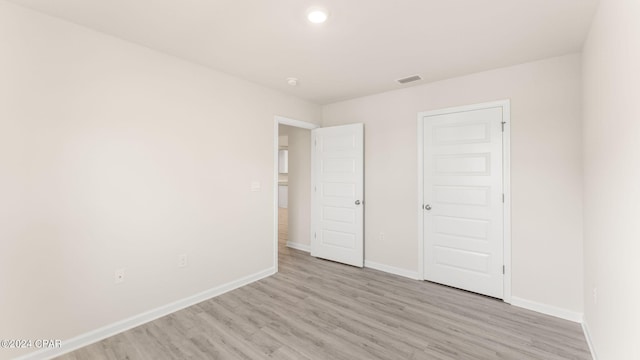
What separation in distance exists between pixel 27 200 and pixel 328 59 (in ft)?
8.88

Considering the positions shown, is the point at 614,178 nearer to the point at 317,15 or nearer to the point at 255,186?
the point at 317,15

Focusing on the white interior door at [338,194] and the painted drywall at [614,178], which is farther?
the white interior door at [338,194]

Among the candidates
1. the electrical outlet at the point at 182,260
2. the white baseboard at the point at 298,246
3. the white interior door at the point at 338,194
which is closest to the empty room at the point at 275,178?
the electrical outlet at the point at 182,260

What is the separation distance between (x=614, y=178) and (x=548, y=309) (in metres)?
1.80

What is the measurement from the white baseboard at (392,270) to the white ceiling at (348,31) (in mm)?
2533

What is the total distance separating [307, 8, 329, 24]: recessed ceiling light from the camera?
190 cm

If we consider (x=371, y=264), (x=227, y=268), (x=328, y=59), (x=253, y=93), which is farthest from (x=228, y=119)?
(x=371, y=264)

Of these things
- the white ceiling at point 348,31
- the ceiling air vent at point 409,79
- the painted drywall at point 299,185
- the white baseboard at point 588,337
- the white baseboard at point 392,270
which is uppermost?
the ceiling air vent at point 409,79

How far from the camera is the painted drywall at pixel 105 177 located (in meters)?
1.87

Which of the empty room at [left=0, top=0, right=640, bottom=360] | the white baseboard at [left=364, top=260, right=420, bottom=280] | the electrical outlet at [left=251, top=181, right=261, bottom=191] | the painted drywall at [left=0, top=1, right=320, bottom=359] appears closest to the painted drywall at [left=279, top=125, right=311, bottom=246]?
the empty room at [left=0, top=0, right=640, bottom=360]

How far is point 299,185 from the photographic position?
4.87 m

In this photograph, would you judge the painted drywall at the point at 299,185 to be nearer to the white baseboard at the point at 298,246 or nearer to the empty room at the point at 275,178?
the white baseboard at the point at 298,246

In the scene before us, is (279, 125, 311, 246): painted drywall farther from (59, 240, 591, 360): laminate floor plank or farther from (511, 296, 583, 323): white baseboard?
(511, 296, 583, 323): white baseboard

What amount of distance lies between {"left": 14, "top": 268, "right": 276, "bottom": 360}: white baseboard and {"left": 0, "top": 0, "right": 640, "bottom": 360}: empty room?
0.02m
